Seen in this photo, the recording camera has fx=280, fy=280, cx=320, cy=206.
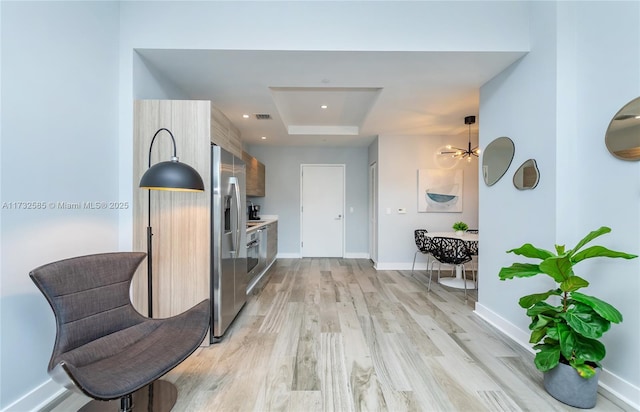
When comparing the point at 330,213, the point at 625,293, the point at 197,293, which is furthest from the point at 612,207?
the point at 330,213

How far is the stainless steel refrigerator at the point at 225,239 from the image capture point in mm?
2430

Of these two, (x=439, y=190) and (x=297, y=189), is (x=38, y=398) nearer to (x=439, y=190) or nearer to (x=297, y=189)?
(x=297, y=189)

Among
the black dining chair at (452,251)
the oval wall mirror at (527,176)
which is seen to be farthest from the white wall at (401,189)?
the oval wall mirror at (527,176)

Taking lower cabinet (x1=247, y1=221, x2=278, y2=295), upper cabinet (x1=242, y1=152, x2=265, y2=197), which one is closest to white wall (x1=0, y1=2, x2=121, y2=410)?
lower cabinet (x1=247, y1=221, x2=278, y2=295)

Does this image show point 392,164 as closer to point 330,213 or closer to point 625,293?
point 330,213

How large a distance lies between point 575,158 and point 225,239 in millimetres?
2884

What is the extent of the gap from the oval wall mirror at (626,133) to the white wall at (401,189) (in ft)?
10.8

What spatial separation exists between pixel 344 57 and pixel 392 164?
2.92 m

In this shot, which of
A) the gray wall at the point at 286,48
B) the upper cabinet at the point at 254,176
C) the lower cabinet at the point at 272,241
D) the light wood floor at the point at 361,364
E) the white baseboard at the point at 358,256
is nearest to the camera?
Answer: the gray wall at the point at 286,48

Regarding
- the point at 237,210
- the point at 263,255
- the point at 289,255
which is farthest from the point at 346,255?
the point at 237,210

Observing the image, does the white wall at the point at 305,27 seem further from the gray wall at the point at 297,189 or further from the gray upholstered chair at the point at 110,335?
the gray wall at the point at 297,189

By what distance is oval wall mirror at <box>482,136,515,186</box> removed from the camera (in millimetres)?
2639

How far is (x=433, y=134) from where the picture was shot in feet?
16.5

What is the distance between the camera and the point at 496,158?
279cm
